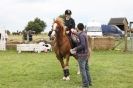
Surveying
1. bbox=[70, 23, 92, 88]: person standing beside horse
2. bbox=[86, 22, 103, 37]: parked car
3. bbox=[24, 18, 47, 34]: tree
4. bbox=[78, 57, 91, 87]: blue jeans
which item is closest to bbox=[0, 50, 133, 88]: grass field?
bbox=[78, 57, 91, 87]: blue jeans

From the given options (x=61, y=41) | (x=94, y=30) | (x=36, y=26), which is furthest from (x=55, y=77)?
(x=36, y=26)

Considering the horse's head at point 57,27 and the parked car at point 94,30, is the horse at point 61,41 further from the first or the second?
the parked car at point 94,30

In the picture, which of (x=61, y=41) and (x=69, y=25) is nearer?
(x=61, y=41)

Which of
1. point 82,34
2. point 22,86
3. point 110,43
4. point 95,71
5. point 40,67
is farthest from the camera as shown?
point 110,43

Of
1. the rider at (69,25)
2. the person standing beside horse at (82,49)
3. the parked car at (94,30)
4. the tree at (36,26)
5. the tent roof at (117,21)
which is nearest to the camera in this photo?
the person standing beside horse at (82,49)

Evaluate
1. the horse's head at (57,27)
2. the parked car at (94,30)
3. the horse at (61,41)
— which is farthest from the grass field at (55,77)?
the parked car at (94,30)

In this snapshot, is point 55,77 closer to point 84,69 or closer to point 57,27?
point 57,27

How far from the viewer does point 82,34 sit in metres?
11.9

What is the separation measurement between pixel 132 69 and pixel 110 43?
47.6 ft

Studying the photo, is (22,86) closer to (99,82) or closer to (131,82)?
(99,82)

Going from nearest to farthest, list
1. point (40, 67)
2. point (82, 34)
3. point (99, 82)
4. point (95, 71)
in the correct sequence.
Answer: point (82, 34) → point (99, 82) → point (95, 71) → point (40, 67)

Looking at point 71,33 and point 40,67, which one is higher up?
point 71,33

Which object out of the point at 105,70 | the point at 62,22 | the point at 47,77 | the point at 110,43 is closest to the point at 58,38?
the point at 62,22

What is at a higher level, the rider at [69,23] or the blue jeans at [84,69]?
the rider at [69,23]
